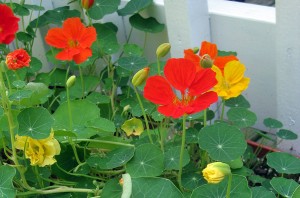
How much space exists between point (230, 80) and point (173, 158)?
221mm

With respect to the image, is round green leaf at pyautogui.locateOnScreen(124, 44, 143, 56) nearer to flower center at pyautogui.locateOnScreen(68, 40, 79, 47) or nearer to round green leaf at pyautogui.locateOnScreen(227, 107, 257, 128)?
flower center at pyautogui.locateOnScreen(68, 40, 79, 47)

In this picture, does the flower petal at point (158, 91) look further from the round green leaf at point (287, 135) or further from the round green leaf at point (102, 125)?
the round green leaf at point (287, 135)

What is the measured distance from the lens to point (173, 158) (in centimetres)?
125

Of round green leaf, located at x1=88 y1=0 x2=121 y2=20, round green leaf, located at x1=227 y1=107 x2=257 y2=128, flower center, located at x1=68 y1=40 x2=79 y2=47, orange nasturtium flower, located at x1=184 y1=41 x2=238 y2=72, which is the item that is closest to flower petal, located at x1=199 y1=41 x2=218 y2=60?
orange nasturtium flower, located at x1=184 y1=41 x2=238 y2=72

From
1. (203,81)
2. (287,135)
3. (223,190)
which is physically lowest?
(287,135)

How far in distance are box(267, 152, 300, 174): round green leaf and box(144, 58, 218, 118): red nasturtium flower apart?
0.34 m

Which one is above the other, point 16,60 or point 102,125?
point 16,60

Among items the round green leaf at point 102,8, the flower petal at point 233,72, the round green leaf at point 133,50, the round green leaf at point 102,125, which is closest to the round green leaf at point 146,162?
the round green leaf at point 102,125

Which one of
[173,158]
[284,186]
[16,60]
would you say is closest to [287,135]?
[284,186]

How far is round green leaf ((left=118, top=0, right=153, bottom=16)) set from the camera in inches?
67.4

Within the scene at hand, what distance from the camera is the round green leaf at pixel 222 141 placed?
1176 mm

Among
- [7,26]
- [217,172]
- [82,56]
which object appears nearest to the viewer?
[217,172]

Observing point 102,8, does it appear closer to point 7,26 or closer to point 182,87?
point 7,26

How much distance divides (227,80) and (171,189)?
327 mm
